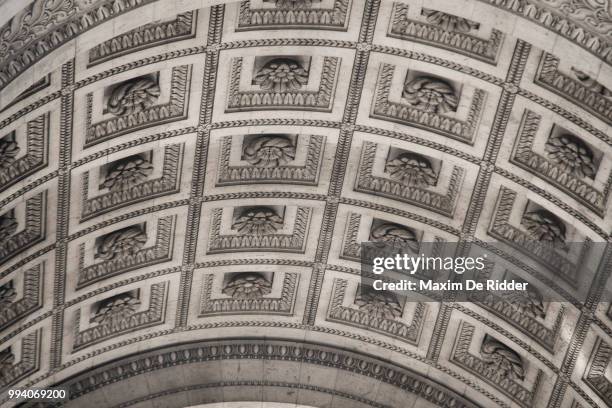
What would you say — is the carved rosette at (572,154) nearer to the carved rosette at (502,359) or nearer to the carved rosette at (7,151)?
the carved rosette at (502,359)

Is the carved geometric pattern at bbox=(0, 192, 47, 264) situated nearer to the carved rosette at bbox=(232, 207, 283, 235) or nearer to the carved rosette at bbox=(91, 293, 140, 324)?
the carved rosette at bbox=(91, 293, 140, 324)

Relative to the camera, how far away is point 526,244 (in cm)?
3853

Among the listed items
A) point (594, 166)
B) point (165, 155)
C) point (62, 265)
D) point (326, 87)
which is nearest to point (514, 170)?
point (594, 166)

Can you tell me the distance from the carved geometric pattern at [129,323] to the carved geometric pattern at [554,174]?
915 centimetres

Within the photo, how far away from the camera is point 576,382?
130 feet

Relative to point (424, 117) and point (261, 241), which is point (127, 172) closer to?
point (261, 241)

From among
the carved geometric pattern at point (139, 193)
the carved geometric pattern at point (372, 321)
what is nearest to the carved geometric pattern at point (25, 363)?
the carved geometric pattern at point (139, 193)

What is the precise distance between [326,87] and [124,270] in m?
6.82

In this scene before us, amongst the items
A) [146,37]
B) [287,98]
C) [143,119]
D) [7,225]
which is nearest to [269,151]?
[287,98]

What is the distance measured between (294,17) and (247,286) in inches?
353

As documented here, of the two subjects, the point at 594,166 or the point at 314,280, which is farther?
the point at 314,280

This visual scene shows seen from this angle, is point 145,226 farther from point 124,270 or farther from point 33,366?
point 33,366

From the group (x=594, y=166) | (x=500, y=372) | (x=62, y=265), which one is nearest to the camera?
(x=594, y=166)

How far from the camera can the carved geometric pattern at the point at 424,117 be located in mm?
36375
